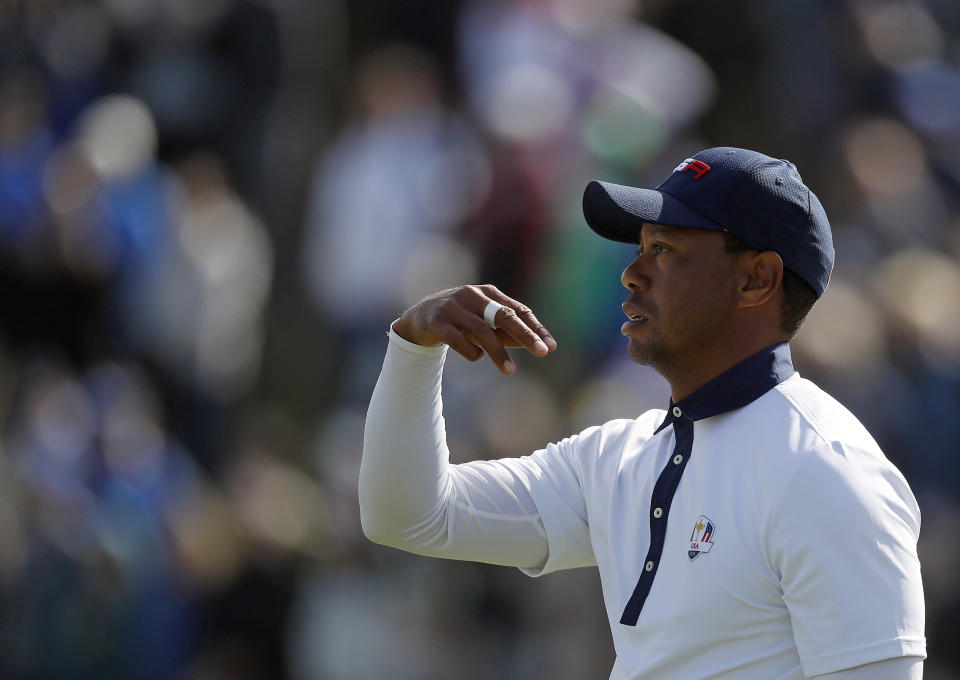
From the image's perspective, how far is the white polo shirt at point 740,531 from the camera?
180 centimetres

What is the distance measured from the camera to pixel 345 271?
5574 millimetres

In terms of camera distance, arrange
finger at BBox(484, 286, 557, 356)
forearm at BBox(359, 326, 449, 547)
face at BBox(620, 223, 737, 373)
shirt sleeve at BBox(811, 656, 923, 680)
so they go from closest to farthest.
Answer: shirt sleeve at BBox(811, 656, 923, 680) → finger at BBox(484, 286, 557, 356) → face at BBox(620, 223, 737, 373) → forearm at BBox(359, 326, 449, 547)

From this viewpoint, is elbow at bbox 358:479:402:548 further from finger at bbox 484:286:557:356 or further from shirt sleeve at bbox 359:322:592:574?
finger at bbox 484:286:557:356

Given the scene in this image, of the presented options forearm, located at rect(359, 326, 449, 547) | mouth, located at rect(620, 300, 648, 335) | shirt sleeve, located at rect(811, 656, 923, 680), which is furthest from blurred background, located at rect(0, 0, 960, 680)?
shirt sleeve, located at rect(811, 656, 923, 680)

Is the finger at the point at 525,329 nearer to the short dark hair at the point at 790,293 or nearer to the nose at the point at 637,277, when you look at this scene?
the nose at the point at 637,277

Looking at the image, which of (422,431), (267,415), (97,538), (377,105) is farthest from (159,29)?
(422,431)

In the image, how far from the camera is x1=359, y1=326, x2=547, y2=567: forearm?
231 cm

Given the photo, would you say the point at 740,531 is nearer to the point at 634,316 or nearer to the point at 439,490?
the point at 634,316

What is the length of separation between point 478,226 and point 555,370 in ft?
2.18

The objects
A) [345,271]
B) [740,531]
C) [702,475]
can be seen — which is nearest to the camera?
[740,531]

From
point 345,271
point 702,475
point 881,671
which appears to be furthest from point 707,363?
point 345,271

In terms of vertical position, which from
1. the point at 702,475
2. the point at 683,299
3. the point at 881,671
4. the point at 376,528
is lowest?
the point at 376,528

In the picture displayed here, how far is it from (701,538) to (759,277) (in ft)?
1.51

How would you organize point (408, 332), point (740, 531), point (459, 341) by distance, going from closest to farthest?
point (740, 531)
point (459, 341)
point (408, 332)
